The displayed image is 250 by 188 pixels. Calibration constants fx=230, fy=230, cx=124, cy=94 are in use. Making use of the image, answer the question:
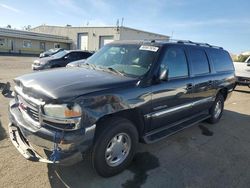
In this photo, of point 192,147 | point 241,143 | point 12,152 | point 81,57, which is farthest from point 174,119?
point 81,57

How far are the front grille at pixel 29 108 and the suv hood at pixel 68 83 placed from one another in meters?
0.13

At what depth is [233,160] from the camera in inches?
164

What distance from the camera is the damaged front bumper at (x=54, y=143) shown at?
267cm

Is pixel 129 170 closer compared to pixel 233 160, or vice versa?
pixel 129 170

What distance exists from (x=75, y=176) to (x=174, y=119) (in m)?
2.09

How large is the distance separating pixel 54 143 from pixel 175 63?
8.47 feet

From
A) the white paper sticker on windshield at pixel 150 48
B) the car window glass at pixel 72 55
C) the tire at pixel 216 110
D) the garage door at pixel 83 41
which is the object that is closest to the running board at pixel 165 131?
the tire at pixel 216 110

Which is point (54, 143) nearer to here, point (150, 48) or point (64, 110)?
point (64, 110)

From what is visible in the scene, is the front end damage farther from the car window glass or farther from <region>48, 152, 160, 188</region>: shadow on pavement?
the car window glass

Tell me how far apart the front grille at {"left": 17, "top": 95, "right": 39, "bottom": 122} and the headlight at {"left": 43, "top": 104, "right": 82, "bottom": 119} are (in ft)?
0.81

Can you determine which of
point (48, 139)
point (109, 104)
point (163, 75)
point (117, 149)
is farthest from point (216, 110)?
point (48, 139)

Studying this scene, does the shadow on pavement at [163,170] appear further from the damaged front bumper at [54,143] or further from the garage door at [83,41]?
the garage door at [83,41]

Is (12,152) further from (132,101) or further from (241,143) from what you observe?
(241,143)

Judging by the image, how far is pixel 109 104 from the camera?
2992 millimetres
